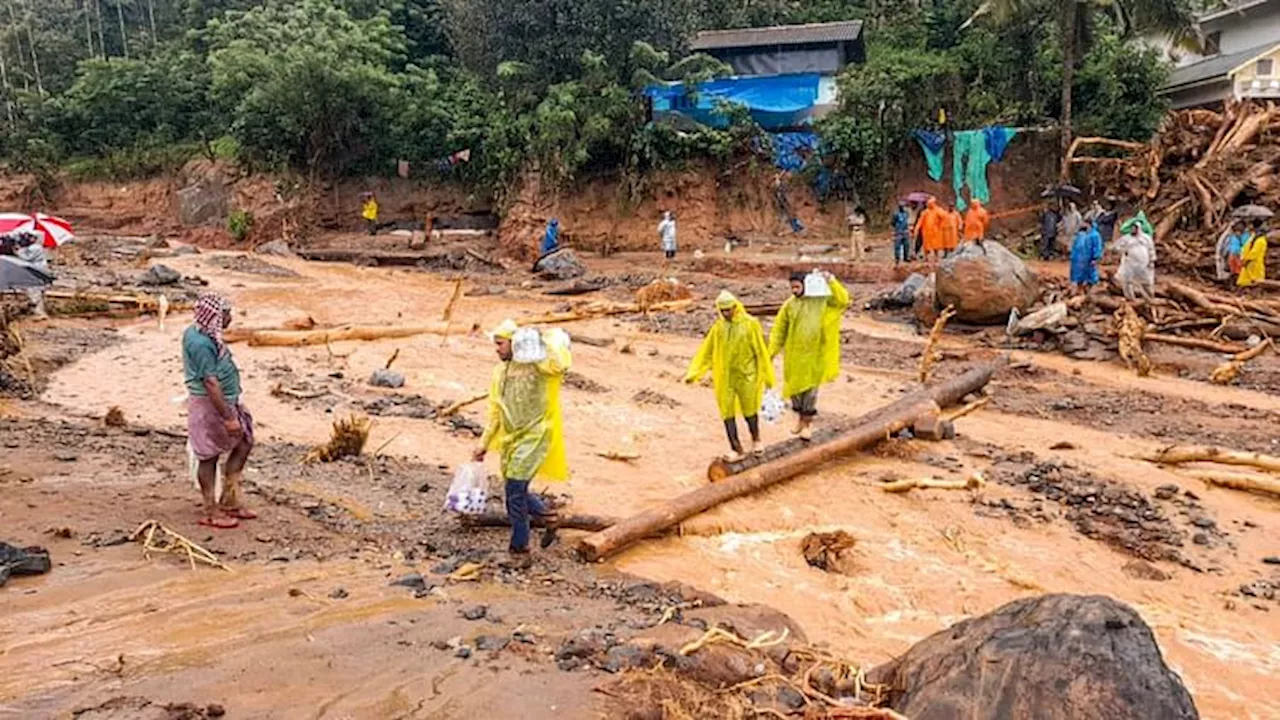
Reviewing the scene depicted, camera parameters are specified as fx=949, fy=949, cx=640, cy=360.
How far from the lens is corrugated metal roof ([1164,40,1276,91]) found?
2439 cm

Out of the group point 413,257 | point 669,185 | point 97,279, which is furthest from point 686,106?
point 97,279

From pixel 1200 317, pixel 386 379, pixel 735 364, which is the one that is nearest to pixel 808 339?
pixel 735 364

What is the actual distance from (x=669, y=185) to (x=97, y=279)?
14.7 metres

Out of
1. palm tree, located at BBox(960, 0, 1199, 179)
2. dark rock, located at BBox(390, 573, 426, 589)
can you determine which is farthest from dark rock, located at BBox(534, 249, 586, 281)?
dark rock, located at BBox(390, 573, 426, 589)

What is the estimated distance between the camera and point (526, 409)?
6582mm

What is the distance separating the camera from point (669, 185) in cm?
2722

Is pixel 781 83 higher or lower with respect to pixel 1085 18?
lower

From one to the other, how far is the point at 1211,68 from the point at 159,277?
26520 mm

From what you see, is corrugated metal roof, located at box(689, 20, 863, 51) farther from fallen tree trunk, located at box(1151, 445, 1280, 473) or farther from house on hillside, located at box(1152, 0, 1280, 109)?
fallen tree trunk, located at box(1151, 445, 1280, 473)

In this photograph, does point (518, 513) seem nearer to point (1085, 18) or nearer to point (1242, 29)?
point (1085, 18)

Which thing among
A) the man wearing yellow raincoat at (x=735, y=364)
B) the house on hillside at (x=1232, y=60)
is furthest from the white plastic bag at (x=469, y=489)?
the house on hillside at (x=1232, y=60)

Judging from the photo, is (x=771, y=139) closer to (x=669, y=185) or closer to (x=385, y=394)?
(x=669, y=185)

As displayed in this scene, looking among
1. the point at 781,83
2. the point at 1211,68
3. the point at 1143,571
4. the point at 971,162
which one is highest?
the point at 781,83

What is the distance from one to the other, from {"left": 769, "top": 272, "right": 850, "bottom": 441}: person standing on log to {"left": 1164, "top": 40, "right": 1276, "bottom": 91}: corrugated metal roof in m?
20.5
